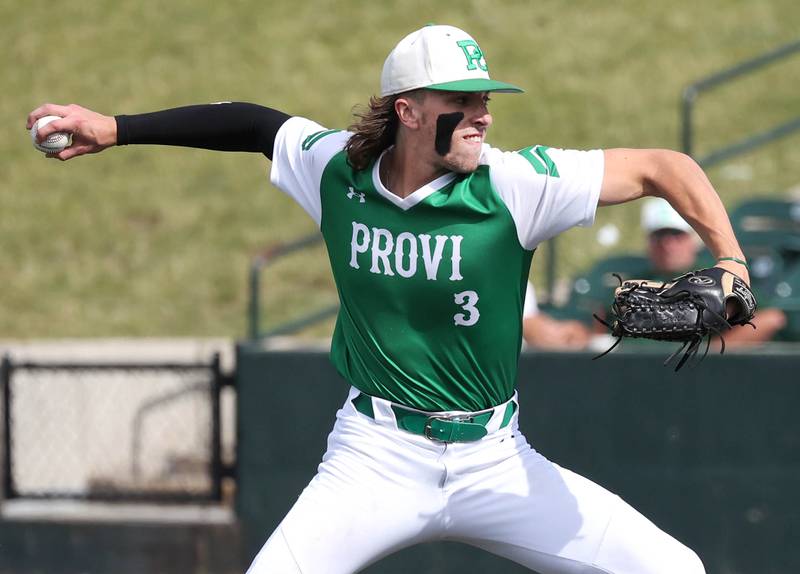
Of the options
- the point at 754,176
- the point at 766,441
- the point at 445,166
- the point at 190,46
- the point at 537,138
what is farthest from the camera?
the point at 190,46

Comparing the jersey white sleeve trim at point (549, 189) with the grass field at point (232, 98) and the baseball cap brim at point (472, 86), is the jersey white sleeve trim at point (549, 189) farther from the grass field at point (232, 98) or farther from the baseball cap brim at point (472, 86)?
the grass field at point (232, 98)

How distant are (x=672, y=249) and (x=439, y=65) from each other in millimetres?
3807

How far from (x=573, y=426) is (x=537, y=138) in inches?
276

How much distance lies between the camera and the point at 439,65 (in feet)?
13.8

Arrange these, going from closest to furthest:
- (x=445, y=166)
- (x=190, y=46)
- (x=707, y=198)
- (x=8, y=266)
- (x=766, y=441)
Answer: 1. (x=707, y=198)
2. (x=445, y=166)
3. (x=766, y=441)
4. (x=8, y=266)
5. (x=190, y=46)

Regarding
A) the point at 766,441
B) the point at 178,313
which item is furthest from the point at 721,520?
the point at 178,313

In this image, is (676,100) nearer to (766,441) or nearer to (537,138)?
(537,138)

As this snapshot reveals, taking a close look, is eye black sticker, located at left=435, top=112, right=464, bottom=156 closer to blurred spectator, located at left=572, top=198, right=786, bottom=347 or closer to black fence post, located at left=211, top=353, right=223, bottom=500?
blurred spectator, located at left=572, top=198, right=786, bottom=347

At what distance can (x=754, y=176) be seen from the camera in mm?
9555

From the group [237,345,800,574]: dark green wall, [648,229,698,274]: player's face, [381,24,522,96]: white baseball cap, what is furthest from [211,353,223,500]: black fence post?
[381,24,522,96]: white baseball cap

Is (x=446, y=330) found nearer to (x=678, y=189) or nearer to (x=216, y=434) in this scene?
(x=678, y=189)

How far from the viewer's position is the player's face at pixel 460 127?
4238 mm

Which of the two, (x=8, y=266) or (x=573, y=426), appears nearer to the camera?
(x=573, y=426)

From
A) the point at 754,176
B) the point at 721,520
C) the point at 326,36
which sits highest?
the point at 326,36
